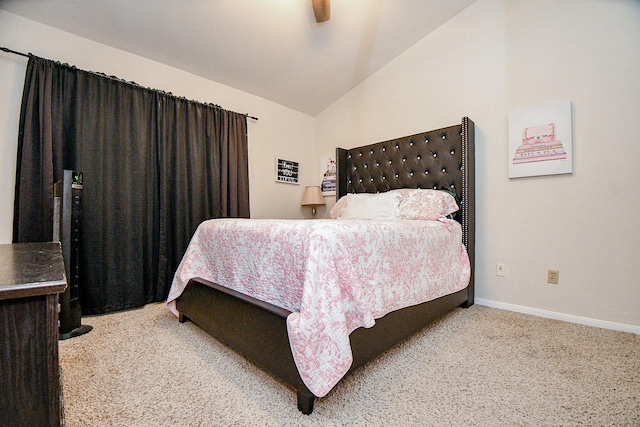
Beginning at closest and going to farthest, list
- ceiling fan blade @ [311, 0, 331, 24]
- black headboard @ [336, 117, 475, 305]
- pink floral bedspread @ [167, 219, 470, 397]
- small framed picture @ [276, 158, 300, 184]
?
1. pink floral bedspread @ [167, 219, 470, 397]
2. ceiling fan blade @ [311, 0, 331, 24]
3. black headboard @ [336, 117, 475, 305]
4. small framed picture @ [276, 158, 300, 184]

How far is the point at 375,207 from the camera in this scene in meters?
2.42

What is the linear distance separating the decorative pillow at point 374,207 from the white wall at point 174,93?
49.7 inches

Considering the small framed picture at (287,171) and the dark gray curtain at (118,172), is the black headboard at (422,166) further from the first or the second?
the dark gray curtain at (118,172)

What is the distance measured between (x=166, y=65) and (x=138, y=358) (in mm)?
2561

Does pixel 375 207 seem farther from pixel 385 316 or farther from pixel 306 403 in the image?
pixel 306 403

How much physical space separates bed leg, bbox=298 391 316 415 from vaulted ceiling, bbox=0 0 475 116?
8.82 ft

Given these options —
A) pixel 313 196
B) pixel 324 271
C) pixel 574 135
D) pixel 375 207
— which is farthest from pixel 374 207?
pixel 574 135

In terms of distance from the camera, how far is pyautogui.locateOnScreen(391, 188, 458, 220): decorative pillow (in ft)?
7.41

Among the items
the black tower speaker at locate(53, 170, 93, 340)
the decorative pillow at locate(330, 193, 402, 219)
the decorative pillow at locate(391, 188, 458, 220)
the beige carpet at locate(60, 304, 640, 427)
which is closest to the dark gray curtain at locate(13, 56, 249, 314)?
the black tower speaker at locate(53, 170, 93, 340)

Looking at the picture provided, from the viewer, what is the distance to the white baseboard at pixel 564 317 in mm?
1861

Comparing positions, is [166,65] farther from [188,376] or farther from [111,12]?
[188,376]

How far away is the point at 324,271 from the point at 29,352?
81 centimetres

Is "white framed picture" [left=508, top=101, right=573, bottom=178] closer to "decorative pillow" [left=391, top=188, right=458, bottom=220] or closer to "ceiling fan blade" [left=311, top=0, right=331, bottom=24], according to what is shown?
"decorative pillow" [left=391, top=188, right=458, bottom=220]

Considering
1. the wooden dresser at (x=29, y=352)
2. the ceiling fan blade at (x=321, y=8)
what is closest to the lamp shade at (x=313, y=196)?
the ceiling fan blade at (x=321, y=8)
